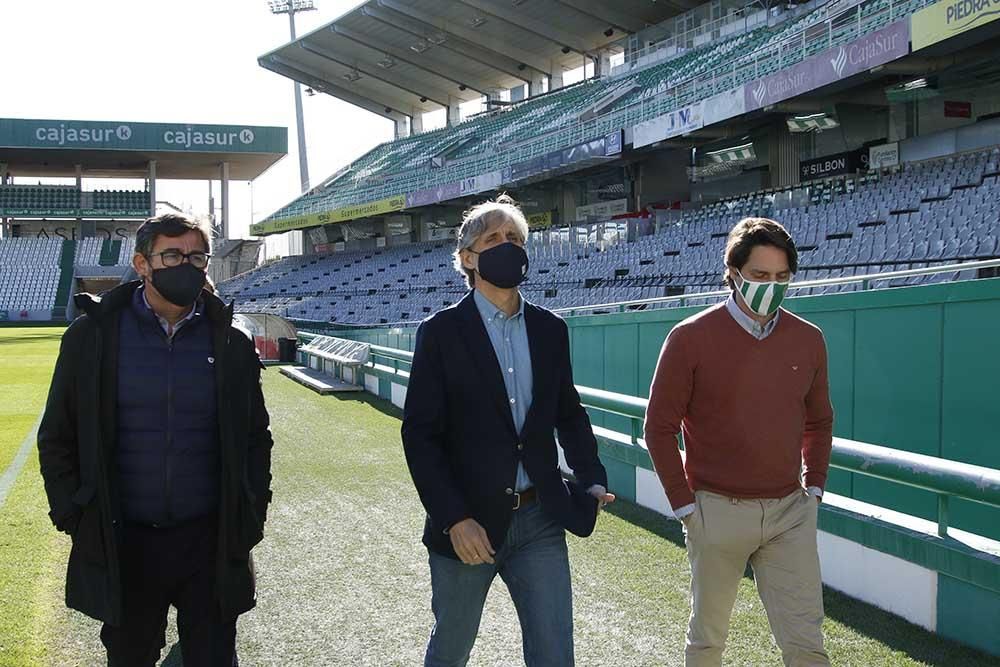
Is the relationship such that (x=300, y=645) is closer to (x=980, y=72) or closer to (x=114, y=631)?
(x=114, y=631)

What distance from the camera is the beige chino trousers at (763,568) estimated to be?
3143 mm

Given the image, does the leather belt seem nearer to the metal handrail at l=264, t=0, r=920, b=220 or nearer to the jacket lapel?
the jacket lapel

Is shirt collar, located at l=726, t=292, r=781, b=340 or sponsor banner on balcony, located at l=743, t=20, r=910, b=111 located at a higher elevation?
sponsor banner on balcony, located at l=743, t=20, r=910, b=111

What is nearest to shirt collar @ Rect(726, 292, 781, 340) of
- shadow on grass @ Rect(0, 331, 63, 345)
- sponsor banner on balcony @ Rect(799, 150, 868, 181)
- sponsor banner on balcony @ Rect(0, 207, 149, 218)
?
sponsor banner on balcony @ Rect(799, 150, 868, 181)

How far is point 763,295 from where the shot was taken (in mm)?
3211

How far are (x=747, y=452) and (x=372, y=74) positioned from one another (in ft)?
168

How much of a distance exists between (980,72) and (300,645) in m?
19.6

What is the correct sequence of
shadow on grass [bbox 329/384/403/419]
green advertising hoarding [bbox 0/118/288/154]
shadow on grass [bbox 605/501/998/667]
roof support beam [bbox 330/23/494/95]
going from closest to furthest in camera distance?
shadow on grass [bbox 605/501/998/667], shadow on grass [bbox 329/384/403/419], roof support beam [bbox 330/23/494/95], green advertising hoarding [bbox 0/118/288/154]

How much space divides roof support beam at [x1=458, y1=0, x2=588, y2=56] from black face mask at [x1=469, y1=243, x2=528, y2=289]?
130 ft

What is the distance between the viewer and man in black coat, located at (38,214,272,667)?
2.91m

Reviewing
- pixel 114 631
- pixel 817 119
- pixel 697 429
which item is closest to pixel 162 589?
pixel 114 631

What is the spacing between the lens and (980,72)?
19375 mm

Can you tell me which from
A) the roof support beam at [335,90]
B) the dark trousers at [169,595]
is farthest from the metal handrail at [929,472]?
the roof support beam at [335,90]

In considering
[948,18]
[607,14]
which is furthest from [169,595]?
[607,14]
